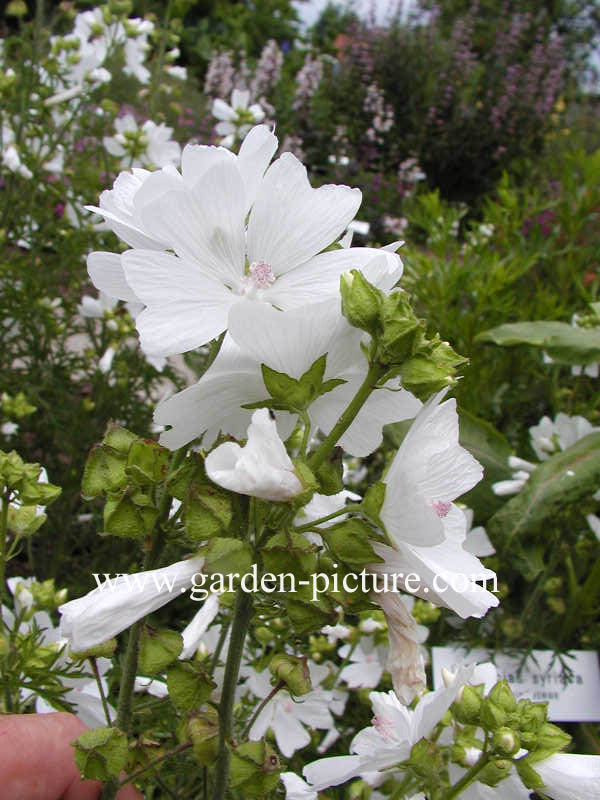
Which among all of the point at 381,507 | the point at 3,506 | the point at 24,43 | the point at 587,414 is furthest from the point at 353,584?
the point at 24,43

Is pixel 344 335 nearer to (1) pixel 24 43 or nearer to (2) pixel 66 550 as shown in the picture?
(2) pixel 66 550

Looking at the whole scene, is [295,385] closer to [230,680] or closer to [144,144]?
[230,680]

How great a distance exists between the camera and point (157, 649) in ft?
1.46

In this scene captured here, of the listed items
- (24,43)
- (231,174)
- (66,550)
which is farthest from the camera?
(24,43)

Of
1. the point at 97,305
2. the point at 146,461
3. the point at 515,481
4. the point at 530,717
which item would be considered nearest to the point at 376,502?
the point at 146,461

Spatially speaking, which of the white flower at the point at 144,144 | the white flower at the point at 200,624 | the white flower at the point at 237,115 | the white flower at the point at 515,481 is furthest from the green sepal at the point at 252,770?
the white flower at the point at 237,115

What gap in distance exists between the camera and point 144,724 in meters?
0.85

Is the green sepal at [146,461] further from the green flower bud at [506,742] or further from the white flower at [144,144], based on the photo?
the white flower at [144,144]

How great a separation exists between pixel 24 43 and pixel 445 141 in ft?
9.83

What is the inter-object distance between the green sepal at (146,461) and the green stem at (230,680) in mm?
84

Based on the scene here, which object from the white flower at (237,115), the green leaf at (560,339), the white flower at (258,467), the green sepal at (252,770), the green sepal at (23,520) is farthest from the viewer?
the white flower at (237,115)

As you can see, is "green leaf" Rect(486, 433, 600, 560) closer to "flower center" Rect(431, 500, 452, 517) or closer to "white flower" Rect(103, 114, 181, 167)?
"flower center" Rect(431, 500, 452, 517)

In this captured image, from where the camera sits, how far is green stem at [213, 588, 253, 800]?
18.3 inches

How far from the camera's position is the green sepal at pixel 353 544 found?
423 millimetres
